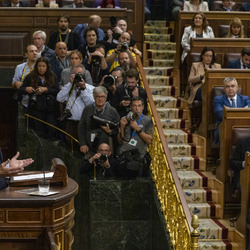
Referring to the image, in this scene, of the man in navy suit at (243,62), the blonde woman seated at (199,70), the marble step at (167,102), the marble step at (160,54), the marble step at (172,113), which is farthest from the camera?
the marble step at (160,54)

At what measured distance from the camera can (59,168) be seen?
170 inches

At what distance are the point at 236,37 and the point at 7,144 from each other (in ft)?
10.5

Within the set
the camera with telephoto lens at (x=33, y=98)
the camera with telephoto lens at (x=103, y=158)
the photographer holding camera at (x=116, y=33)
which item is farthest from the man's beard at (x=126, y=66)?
the camera with telephoto lens at (x=103, y=158)

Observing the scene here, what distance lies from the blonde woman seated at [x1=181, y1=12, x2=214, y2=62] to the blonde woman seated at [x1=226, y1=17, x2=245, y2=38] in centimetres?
27

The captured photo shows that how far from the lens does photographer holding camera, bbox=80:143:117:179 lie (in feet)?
22.3

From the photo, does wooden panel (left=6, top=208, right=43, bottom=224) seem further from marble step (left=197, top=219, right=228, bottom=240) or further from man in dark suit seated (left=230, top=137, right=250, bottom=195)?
man in dark suit seated (left=230, top=137, right=250, bottom=195)

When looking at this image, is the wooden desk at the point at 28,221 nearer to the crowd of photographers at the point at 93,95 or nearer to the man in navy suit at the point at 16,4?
the crowd of photographers at the point at 93,95

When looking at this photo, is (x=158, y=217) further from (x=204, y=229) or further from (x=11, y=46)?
(x=11, y=46)

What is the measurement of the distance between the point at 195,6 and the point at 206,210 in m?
4.19

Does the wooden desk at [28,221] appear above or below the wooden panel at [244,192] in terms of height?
above

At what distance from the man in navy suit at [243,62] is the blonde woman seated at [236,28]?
2.60 feet

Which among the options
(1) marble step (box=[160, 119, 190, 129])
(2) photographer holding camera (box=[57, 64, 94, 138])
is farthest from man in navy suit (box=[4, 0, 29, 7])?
(1) marble step (box=[160, 119, 190, 129])

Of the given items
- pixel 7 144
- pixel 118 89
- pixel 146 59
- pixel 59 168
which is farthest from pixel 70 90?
pixel 59 168

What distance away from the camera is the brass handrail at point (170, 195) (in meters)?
5.82
